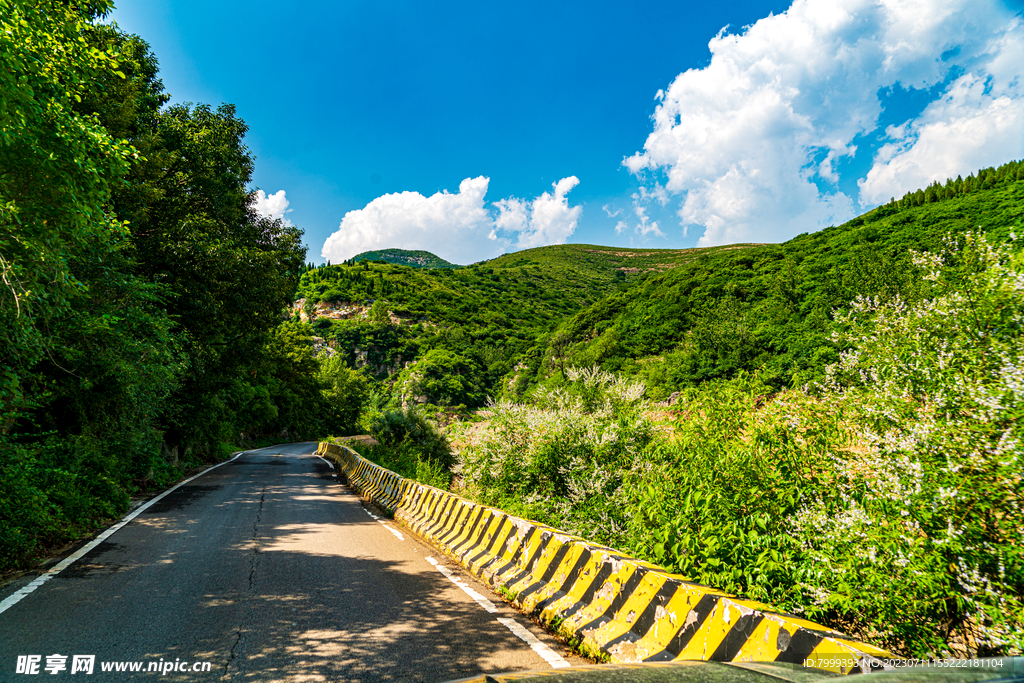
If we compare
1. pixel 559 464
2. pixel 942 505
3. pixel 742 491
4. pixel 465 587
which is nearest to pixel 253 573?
pixel 465 587

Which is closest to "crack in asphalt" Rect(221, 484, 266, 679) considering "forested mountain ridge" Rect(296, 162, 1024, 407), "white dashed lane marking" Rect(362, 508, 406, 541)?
"white dashed lane marking" Rect(362, 508, 406, 541)

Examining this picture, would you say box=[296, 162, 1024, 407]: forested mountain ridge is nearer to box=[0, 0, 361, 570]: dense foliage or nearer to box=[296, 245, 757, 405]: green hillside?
box=[296, 245, 757, 405]: green hillside

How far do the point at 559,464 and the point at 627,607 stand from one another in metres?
7.11

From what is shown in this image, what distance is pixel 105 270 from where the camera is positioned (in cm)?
989

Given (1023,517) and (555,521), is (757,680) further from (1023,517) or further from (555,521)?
(555,521)

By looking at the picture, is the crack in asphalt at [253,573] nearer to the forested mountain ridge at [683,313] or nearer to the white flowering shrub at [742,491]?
the white flowering shrub at [742,491]

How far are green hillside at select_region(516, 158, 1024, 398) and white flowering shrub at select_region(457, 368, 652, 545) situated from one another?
2227 centimetres

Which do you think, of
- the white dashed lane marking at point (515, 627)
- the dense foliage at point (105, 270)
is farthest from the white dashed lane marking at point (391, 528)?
the dense foliage at point (105, 270)

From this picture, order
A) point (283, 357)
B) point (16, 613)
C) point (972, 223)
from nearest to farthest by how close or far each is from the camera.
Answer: point (16, 613) → point (972, 223) → point (283, 357)

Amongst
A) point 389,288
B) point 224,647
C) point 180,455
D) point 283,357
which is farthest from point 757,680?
point 389,288

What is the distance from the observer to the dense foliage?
6320mm

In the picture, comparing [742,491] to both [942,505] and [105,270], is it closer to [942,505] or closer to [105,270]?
[942,505]

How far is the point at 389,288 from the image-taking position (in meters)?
142

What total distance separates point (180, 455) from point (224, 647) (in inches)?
792
